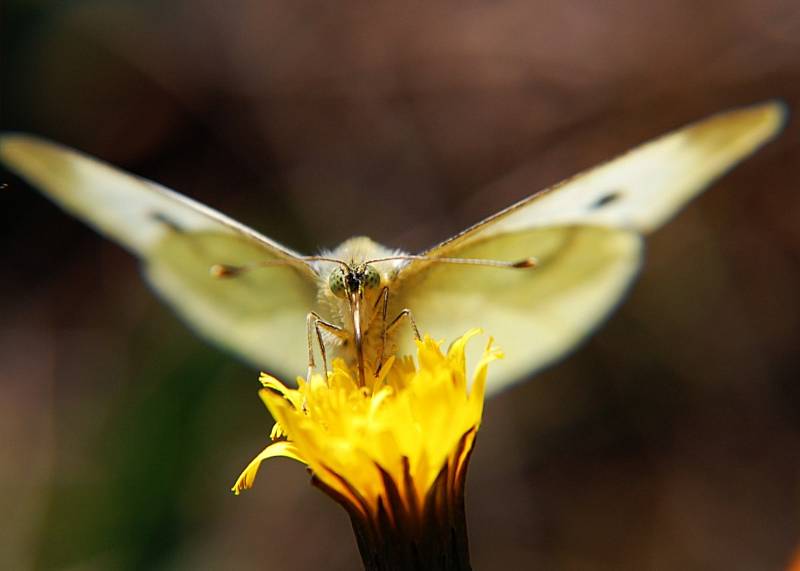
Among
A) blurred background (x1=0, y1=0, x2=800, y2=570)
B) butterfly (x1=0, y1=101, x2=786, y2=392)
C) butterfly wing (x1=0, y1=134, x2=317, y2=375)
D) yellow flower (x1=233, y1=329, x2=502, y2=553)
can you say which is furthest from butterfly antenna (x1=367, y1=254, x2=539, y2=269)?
blurred background (x1=0, y1=0, x2=800, y2=570)

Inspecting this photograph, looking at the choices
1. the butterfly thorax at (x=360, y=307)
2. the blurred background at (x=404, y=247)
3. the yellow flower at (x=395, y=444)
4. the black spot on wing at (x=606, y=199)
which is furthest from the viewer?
the blurred background at (x=404, y=247)

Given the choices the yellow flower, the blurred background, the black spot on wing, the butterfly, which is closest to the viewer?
the yellow flower

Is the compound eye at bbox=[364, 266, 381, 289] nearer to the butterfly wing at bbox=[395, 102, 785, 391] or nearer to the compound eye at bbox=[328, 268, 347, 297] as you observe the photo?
the compound eye at bbox=[328, 268, 347, 297]

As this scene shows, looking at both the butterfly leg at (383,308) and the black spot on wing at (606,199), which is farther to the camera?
the black spot on wing at (606,199)

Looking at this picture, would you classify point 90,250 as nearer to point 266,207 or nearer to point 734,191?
point 266,207

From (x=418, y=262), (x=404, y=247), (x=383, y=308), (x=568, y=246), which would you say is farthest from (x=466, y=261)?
(x=404, y=247)

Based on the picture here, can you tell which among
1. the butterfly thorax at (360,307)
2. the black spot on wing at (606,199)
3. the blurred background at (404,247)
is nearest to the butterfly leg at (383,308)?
the butterfly thorax at (360,307)

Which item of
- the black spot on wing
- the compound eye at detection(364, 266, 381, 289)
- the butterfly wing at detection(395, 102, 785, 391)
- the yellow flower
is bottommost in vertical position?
the yellow flower

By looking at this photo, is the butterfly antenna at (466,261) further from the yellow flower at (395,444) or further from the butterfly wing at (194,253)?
the yellow flower at (395,444)

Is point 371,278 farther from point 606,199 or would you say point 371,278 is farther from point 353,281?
point 606,199
